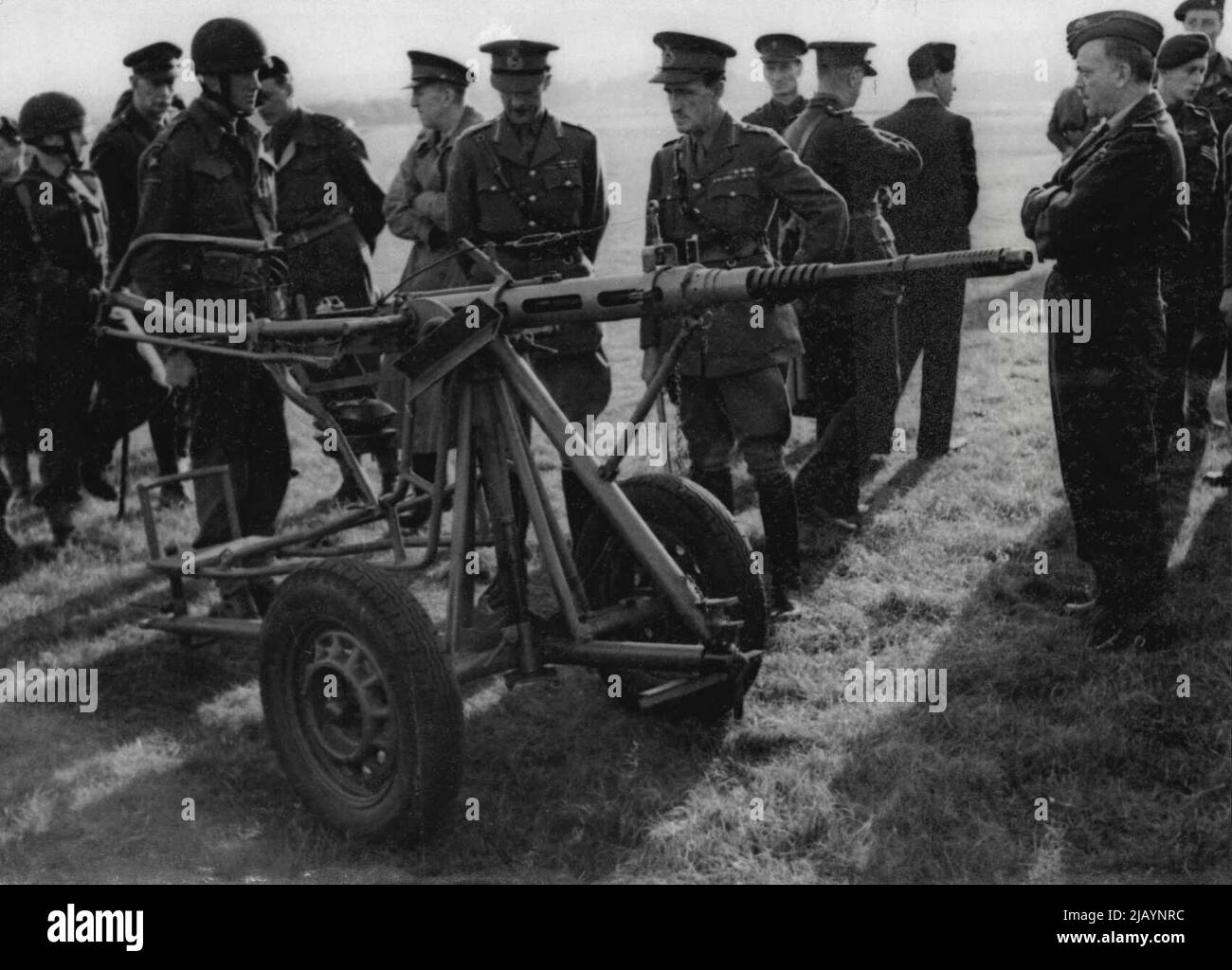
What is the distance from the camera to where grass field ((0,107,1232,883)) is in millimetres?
4281

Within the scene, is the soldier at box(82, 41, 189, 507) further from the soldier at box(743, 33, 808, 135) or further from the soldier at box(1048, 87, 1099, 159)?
the soldier at box(1048, 87, 1099, 159)

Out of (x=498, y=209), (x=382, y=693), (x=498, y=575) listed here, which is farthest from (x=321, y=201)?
(x=382, y=693)

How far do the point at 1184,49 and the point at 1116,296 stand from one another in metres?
2.70

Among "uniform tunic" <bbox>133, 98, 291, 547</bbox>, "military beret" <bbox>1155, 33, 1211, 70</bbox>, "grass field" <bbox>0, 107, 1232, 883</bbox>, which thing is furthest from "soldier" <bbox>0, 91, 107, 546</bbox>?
"military beret" <bbox>1155, 33, 1211, 70</bbox>

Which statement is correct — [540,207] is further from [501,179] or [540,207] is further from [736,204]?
[736,204]

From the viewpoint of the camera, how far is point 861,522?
7.27 meters

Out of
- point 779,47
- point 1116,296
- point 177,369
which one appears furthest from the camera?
point 779,47

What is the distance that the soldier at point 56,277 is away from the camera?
294 inches

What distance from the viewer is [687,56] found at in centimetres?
566

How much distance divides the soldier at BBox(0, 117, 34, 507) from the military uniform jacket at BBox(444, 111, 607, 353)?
2914 mm

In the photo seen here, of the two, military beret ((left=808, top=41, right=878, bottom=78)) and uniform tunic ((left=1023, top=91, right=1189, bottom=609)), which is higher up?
military beret ((left=808, top=41, right=878, bottom=78))

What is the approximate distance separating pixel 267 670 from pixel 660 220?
8.69 feet
